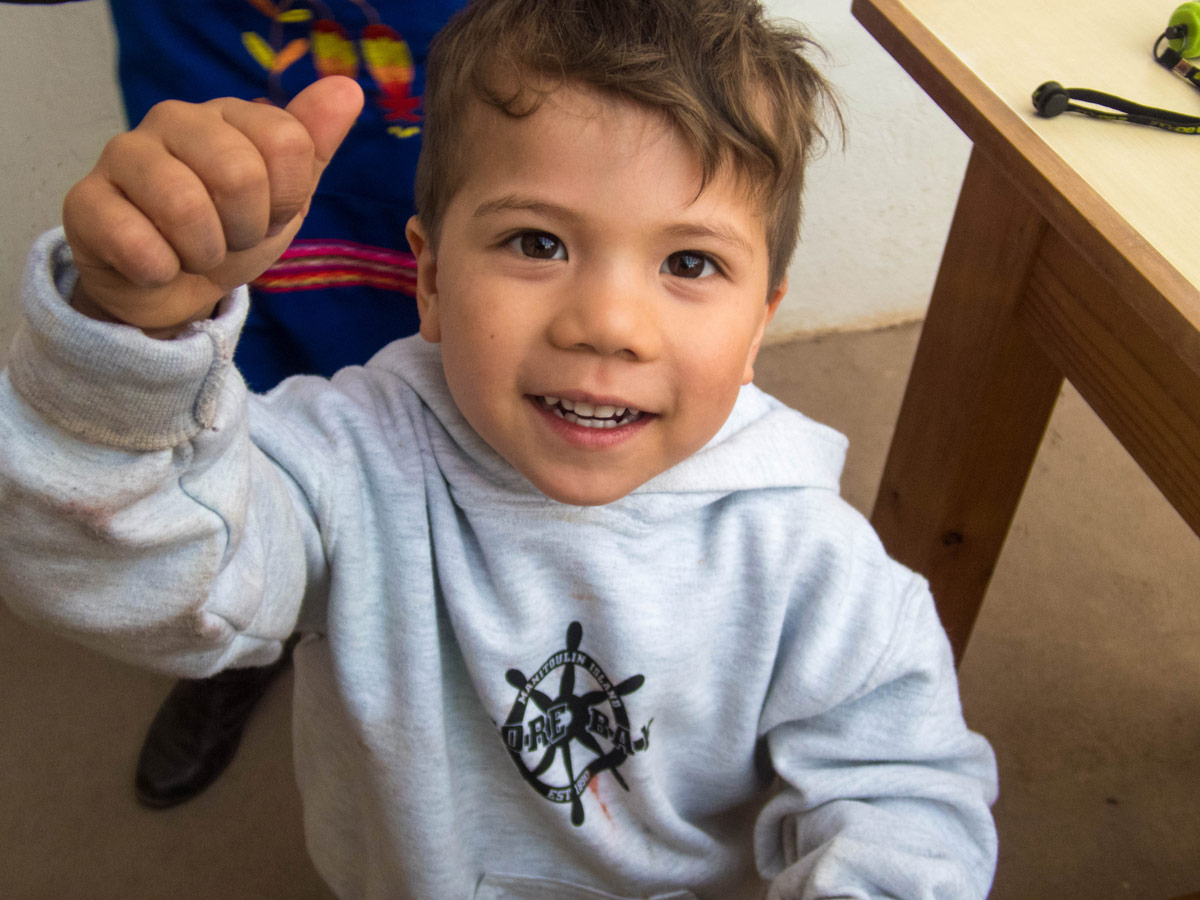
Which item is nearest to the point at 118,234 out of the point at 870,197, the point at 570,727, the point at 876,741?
the point at 570,727

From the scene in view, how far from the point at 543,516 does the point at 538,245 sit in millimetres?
197

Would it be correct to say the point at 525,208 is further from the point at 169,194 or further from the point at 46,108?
the point at 46,108

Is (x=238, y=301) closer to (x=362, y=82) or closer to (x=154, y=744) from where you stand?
(x=362, y=82)

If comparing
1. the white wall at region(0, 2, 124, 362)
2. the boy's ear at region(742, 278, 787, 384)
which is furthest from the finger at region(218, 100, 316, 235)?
the white wall at region(0, 2, 124, 362)

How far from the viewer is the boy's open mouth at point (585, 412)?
0.63m

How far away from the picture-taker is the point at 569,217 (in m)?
0.60

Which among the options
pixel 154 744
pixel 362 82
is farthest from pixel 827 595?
pixel 154 744

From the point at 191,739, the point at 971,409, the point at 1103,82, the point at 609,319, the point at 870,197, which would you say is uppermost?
the point at 1103,82

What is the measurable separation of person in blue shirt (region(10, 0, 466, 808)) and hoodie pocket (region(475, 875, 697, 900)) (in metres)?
0.49

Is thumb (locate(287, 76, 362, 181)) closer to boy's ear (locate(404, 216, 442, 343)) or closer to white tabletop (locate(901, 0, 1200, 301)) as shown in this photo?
boy's ear (locate(404, 216, 442, 343))

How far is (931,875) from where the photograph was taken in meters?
0.68

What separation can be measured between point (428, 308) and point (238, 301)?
0.78ft

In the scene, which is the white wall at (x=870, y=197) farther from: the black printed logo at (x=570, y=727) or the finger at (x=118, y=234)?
the finger at (x=118, y=234)

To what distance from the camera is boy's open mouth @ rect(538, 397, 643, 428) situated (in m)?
0.63
